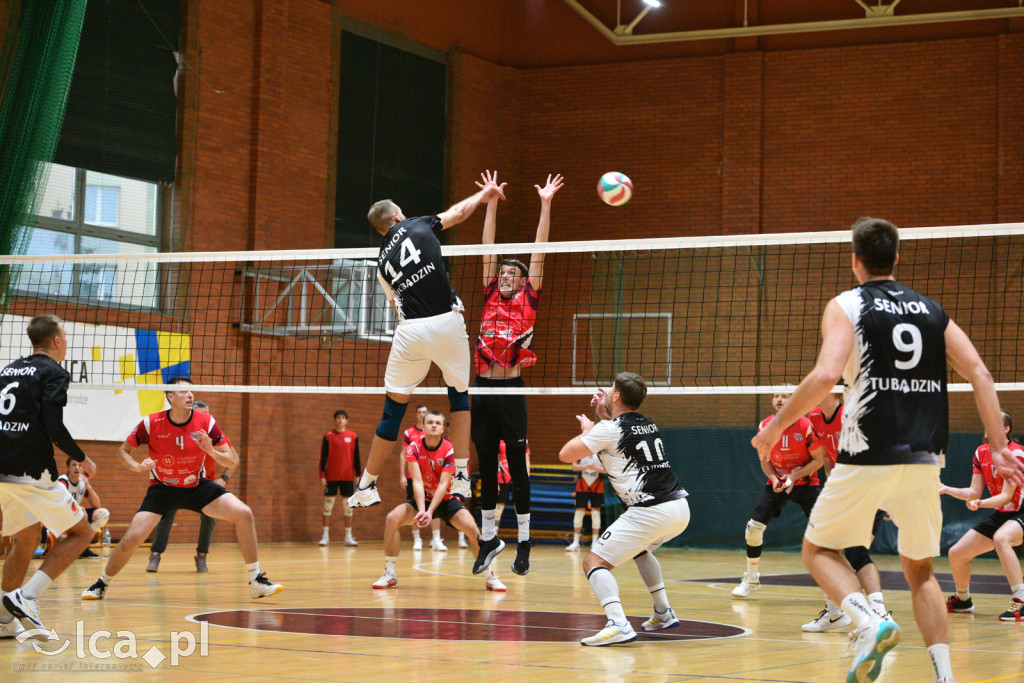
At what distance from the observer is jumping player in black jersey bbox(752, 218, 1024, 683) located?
476cm

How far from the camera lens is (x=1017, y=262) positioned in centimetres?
1877

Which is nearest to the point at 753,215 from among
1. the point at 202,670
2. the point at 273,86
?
the point at 273,86

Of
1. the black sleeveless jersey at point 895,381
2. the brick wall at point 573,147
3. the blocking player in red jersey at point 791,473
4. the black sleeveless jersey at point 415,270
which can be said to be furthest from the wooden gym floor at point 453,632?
the brick wall at point 573,147

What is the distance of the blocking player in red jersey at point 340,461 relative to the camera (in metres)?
19.5

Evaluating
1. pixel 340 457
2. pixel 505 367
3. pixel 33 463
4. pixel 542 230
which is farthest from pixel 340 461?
pixel 33 463

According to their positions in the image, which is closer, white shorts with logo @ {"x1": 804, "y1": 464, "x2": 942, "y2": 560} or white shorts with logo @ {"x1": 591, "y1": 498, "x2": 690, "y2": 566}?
white shorts with logo @ {"x1": 804, "y1": 464, "x2": 942, "y2": 560}

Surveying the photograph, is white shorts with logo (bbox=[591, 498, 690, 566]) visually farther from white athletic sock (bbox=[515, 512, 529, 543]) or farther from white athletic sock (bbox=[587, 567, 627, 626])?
white athletic sock (bbox=[515, 512, 529, 543])

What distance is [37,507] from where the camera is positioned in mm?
7285

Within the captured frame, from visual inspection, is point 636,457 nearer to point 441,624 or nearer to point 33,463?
point 441,624

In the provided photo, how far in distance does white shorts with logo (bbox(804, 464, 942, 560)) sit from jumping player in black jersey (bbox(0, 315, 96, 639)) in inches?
181

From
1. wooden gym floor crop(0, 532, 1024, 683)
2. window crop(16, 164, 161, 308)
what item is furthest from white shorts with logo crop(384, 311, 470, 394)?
window crop(16, 164, 161, 308)

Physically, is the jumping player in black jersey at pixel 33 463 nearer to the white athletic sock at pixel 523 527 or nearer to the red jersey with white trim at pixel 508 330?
the red jersey with white trim at pixel 508 330

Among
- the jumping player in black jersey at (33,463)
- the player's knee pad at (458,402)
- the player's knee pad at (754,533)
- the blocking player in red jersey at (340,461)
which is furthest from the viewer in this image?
the blocking player in red jersey at (340,461)

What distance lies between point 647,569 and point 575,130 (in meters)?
17.2
